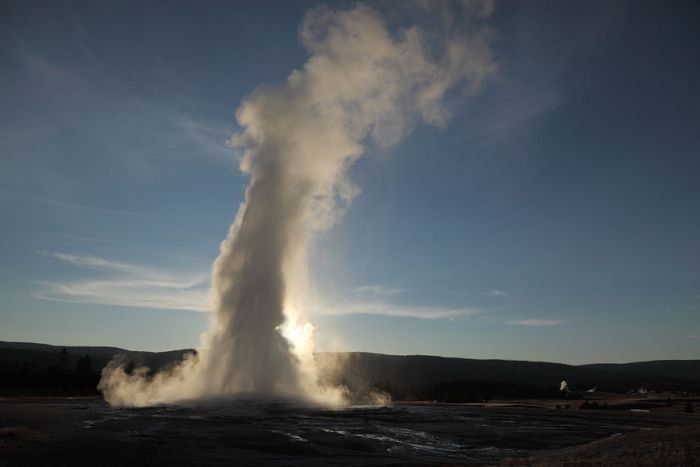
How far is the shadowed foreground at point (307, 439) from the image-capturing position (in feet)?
72.6

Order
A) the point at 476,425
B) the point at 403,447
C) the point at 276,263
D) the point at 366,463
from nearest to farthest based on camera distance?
the point at 366,463
the point at 403,447
the point at 476,425
the point at 276,263

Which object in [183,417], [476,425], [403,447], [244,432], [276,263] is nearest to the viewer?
[403,447]

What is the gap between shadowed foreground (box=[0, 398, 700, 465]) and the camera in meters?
22.1

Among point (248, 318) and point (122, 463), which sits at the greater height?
point (248, 318)

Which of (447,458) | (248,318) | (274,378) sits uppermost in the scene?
(248,318)

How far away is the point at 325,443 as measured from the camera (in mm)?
28531

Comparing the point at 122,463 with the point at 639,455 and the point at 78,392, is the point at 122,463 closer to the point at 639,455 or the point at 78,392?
the point at 639,455

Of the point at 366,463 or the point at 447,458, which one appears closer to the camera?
the point at 366,463

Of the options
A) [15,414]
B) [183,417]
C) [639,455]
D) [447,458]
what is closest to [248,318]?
[183,417]

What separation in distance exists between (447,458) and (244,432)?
39.4 ft

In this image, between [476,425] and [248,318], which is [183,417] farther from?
[476,425]

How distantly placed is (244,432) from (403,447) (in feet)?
30.2

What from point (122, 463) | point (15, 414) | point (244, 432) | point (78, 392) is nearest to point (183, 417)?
→ point (244, 432)

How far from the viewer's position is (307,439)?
29406 millimetres
